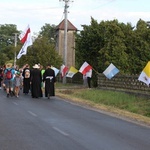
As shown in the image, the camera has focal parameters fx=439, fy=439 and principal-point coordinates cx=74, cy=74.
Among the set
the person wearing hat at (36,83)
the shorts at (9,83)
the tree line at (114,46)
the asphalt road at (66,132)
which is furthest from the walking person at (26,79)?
the asphalt road at (66,132)

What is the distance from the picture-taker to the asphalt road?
31.0 ft

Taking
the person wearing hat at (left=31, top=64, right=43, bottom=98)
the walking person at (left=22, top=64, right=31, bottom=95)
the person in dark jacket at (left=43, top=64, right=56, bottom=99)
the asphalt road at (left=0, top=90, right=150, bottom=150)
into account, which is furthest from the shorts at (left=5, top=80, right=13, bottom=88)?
the asphalt road at (left=0, top=90, right=150, bottom=150)

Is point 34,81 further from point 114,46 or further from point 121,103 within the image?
point 114,46

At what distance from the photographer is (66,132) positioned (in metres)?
11.3

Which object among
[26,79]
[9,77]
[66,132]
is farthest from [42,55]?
[66,132]

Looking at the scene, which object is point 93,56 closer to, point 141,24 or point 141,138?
point 141,24

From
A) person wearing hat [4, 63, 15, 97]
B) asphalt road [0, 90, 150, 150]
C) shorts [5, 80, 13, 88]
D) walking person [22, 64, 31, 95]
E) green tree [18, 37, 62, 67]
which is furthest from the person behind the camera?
green tree [18, 37, 62, 67]

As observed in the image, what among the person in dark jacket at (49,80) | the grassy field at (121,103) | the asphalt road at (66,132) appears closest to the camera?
the asphalt road at (66,132)

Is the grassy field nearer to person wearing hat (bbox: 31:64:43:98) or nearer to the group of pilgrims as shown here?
the group of pilgrims

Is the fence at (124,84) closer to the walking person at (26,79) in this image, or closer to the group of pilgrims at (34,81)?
the group of pilgrims at (34,81)

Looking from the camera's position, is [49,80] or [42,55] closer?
[49,80]

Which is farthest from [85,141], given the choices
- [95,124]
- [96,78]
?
[96,78]

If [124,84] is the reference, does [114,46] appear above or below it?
above

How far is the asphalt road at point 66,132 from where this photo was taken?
946 centimetres
